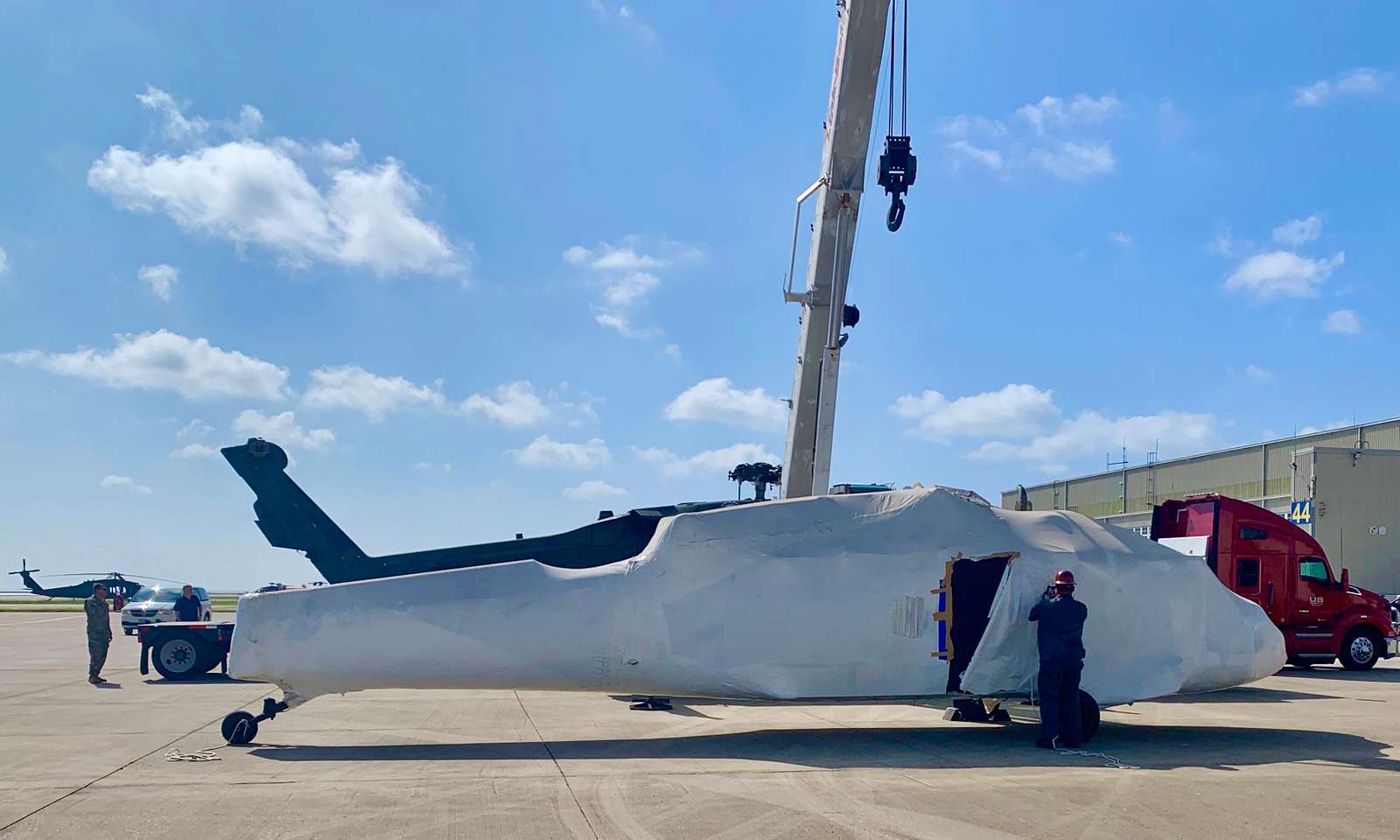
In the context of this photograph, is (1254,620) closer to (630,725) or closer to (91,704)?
(630,725)

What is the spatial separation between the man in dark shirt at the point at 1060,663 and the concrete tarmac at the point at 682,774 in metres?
0.43

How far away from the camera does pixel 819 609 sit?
11.1m

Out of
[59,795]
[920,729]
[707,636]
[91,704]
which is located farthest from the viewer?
[91,704]

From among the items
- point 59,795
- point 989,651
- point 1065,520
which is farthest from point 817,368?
point 59,795

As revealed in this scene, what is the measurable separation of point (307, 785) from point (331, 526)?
1000 centimetres

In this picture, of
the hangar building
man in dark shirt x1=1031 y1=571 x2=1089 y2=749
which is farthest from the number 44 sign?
man in dark shirt x1=1031 y1=571 x2=1089 y2=749

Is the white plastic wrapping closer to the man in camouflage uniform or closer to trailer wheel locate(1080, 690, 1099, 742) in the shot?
trailer wheel locate(1080, 690, 1099, 742)

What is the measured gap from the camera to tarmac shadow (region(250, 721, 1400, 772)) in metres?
10.1

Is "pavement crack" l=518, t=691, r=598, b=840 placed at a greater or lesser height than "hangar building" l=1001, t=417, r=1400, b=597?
lesser

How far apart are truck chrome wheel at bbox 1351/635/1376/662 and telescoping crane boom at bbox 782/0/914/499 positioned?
13.0 metres

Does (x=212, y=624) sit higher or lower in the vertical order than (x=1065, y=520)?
lower

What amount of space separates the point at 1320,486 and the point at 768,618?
28.7 m

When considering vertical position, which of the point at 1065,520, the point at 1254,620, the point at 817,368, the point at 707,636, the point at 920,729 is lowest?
the point at 920,729

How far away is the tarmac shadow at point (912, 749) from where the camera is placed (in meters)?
10.1
